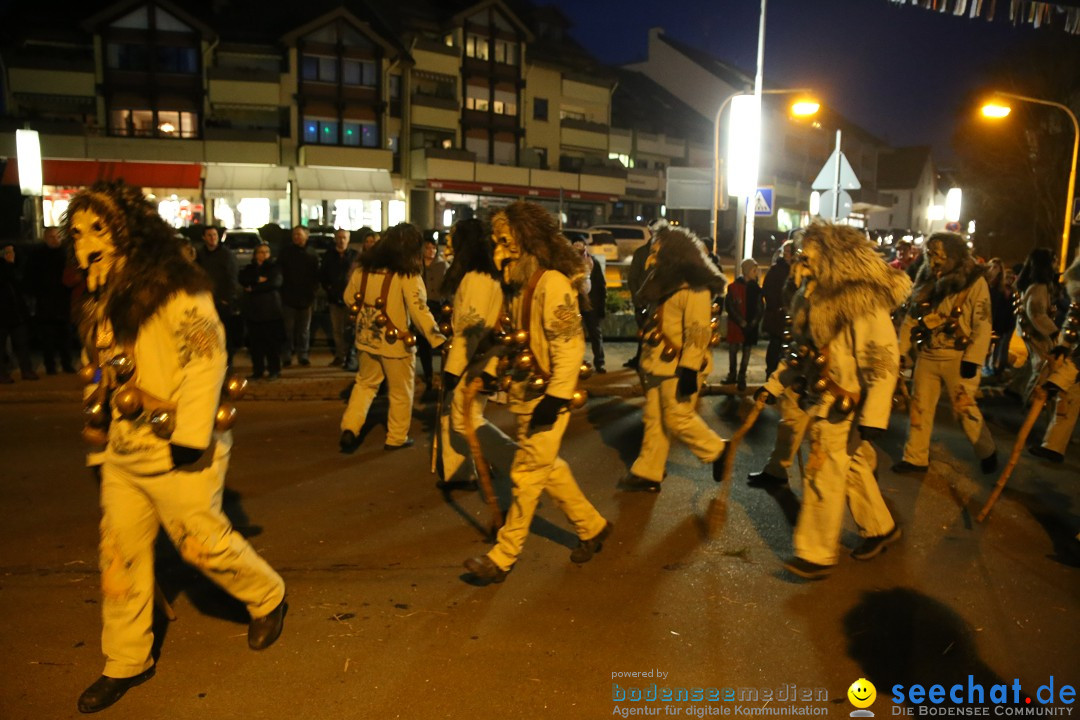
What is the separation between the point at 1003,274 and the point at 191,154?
33.3 m

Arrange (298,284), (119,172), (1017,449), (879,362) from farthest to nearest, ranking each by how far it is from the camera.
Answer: (119,172), (298,284), (1017,449), (879,362)

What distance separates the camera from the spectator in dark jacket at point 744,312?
10.8 m

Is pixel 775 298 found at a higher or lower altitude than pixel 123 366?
lower

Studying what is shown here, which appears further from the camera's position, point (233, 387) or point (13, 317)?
point (13, 317)

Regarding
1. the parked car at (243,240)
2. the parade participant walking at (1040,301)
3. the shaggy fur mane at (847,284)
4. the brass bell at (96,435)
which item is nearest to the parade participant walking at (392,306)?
the shaggy fur mane at (847,284)

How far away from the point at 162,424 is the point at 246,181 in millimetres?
37048

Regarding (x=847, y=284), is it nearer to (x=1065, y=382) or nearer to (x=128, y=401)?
(x=1065, y=382)

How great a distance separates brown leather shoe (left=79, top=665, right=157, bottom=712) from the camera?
3.54m

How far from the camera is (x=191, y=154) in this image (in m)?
37.1

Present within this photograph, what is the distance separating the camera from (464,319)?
6.21 metres

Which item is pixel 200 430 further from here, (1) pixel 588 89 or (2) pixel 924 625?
(1) pixel 588 89

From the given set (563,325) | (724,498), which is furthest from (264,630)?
(724,498)

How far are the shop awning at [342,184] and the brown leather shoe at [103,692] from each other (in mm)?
37638

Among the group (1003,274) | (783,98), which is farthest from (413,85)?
(1003,274)
